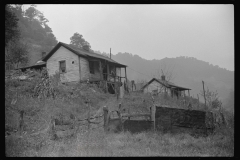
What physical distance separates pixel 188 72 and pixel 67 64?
75222mm

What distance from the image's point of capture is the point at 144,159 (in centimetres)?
534

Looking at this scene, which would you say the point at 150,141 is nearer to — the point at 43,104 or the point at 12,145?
the point at 12,145

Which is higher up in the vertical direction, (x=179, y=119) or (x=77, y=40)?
(x=77, y=40)

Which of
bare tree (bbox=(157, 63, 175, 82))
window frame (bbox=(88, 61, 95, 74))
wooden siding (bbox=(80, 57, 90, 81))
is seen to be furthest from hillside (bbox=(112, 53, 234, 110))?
wooden siding (bbox=(80, 57, 90, 81))

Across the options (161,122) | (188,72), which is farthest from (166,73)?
(188,72)

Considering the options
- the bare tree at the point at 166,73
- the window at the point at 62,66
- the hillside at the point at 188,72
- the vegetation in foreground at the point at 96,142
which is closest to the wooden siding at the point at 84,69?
the window at the point at 62,66

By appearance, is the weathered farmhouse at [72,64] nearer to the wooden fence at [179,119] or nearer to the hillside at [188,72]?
the wooden fence at [179,119]

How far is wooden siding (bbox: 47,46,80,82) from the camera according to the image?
20984 millimetres

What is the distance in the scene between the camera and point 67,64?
70.5 feet

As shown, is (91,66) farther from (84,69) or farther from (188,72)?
A: (188,72)

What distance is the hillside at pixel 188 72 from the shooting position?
7644cm

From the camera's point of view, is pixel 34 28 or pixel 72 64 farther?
pixel 34 28
